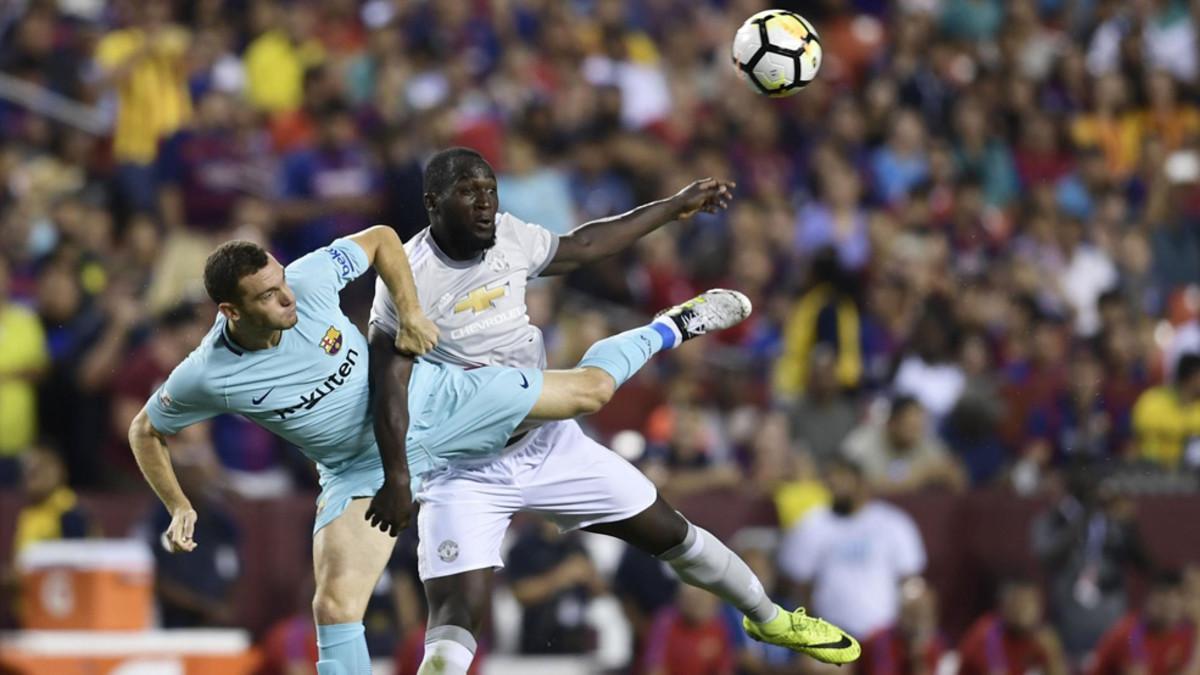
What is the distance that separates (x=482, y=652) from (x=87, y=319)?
3517 millimetres

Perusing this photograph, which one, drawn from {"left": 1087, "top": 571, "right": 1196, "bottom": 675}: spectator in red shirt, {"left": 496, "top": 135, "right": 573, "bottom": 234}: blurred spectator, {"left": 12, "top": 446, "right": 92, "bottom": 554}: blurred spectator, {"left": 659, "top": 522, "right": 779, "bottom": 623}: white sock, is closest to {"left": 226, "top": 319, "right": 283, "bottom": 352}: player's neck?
{"left": 659, "top": 522, "right": 779, "bottom": 623}: white sock

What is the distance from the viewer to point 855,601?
43.5 feet

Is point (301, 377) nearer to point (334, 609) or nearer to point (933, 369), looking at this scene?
point (334, 609)

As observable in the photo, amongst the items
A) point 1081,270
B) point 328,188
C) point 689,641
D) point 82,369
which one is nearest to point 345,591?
point 689,641

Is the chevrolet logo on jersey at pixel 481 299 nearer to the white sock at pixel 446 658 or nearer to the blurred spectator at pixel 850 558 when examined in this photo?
the white sock at pixel 446 658

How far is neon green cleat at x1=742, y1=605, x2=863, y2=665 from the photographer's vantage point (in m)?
9.64

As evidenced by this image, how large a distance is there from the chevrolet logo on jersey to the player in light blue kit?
0.87ft

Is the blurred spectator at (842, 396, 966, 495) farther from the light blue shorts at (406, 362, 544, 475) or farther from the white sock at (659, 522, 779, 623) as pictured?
the light blue shorts at (406, 362, 544, 475)

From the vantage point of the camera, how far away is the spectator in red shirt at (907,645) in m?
13.0

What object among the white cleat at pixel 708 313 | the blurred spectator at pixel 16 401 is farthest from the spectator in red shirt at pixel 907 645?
the blurred spectator at pixel 16 401

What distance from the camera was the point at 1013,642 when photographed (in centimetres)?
1333

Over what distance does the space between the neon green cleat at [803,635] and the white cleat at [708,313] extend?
1316mm

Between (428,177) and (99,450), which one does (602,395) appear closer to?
(428,177)

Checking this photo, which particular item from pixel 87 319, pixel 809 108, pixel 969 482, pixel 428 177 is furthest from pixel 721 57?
pixel 428 177
